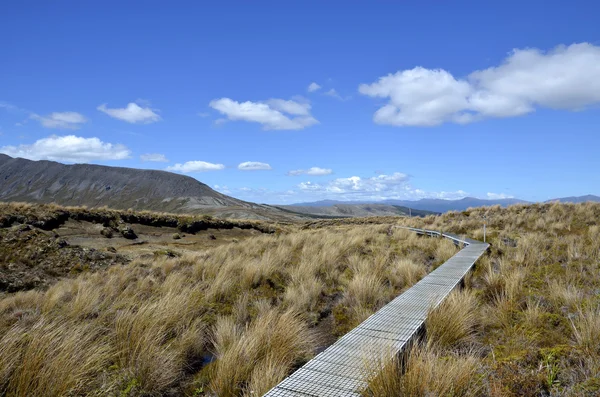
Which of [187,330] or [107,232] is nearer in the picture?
[187,330]

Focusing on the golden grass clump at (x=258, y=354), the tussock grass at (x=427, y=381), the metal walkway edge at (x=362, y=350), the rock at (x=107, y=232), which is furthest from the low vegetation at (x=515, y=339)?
the rock at (x=107, y=232)

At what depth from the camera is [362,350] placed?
13.5 ft

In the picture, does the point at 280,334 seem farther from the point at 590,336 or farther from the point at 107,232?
the point at 107,232

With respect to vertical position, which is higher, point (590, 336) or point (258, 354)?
point (590, 336)

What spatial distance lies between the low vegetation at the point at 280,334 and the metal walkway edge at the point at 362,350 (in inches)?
8.9

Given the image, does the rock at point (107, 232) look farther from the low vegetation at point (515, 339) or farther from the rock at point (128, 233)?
the low vegetation at point (515, 339)

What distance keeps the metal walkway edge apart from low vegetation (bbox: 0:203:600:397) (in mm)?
227

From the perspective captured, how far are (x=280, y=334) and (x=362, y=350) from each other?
3.37 feet

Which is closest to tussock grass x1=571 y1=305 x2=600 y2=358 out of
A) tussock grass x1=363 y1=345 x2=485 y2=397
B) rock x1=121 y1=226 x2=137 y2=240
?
tussock grass x1=363 y1=345 x2=485 y2=397

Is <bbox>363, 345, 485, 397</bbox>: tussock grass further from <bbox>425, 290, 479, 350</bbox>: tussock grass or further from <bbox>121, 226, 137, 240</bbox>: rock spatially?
<bbox>121, 226, 137, 240</bbox>: rock

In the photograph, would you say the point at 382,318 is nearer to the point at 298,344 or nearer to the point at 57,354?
the point at 298,344

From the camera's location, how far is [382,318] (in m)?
5.30

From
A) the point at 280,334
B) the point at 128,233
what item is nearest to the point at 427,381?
the point at 280,334

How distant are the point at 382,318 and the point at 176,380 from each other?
293cm
